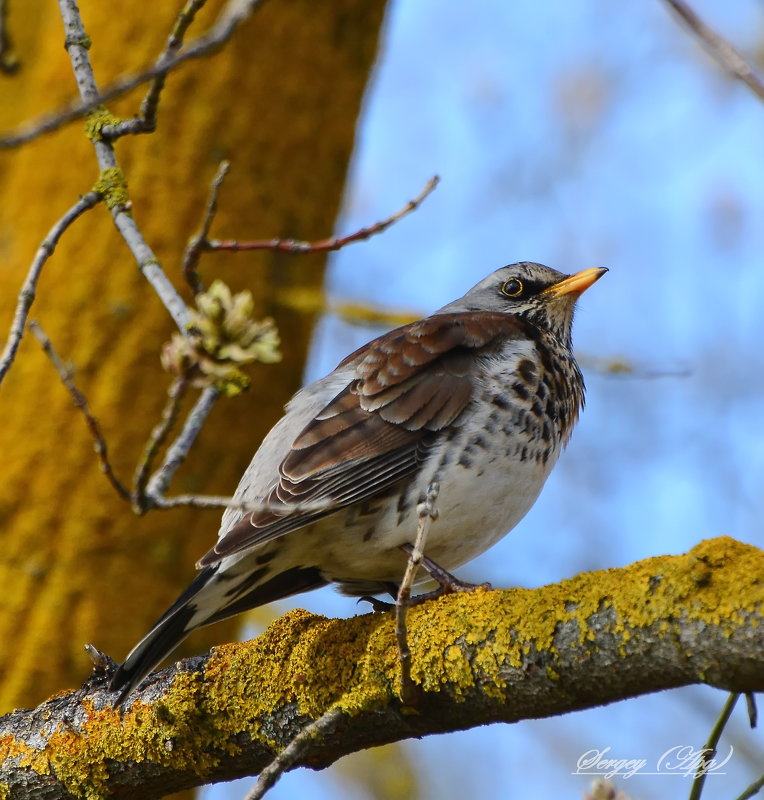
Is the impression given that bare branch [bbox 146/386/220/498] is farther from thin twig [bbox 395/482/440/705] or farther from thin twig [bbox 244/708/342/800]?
thin twig [bbox 244/708/342/800]

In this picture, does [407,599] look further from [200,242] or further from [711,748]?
[200,242]

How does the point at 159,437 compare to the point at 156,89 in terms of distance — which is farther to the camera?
the point at 156,89

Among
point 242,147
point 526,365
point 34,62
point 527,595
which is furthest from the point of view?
point 34,62

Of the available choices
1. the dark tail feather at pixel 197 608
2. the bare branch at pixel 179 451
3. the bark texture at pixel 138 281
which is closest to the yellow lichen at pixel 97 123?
the bare branch at pixel 179 451

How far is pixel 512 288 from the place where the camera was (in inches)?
214

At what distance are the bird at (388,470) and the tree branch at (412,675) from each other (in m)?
0.23

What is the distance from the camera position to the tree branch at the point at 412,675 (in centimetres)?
258

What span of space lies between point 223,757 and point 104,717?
414mm

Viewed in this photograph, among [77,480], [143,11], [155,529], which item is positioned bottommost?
[155,529]

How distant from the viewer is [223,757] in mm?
3375

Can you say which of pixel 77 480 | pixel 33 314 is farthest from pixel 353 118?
pixel 77 480

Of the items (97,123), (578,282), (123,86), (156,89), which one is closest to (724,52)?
(123,86)

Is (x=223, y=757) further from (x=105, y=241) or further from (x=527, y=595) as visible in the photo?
(x=105, y=241)

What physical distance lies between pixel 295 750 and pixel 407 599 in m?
0.51
